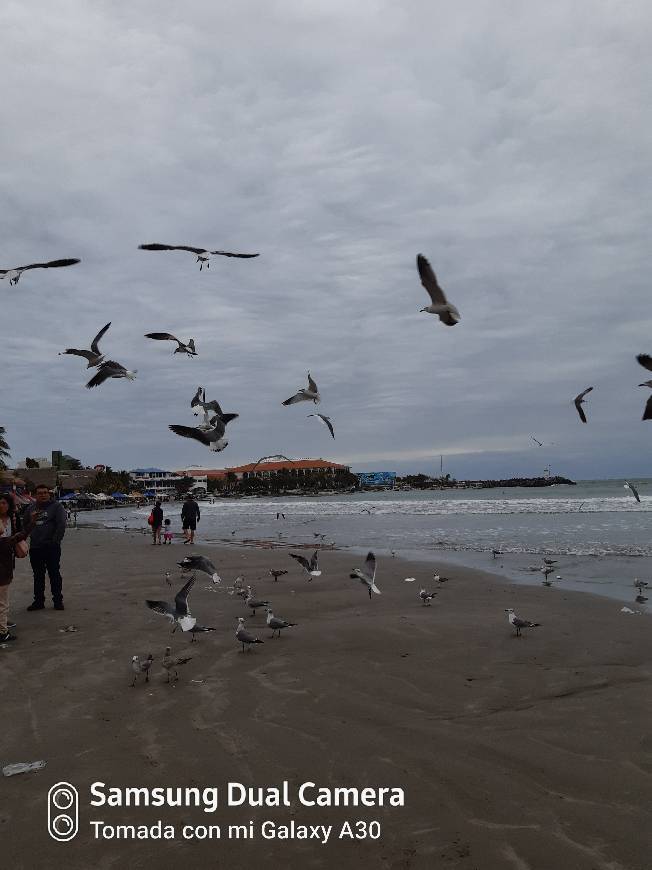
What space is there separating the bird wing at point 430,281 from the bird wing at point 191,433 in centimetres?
372

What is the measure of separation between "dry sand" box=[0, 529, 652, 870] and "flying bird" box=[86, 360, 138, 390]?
141 inches

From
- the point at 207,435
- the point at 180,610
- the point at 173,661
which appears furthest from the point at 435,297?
the point at 173,661

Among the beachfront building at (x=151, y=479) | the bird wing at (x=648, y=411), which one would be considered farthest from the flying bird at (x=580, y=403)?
the beachfront building at (x=151, y=479)

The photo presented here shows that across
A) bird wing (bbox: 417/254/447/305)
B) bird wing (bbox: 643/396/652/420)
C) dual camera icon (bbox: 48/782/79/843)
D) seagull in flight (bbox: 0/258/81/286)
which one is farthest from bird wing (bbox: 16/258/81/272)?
bird wing (bbox: 643/396/652/420)

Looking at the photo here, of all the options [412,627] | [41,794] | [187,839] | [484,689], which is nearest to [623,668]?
[484,689]

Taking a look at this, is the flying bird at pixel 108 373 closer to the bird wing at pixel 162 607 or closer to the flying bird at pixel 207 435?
the flying bird at pixel 207 435

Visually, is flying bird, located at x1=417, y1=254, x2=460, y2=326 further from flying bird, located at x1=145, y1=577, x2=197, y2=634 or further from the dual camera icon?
the dual camera icon

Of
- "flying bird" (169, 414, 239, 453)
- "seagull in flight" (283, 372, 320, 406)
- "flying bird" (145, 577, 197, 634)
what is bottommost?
"flying bird" (145, 577, 197, 634)

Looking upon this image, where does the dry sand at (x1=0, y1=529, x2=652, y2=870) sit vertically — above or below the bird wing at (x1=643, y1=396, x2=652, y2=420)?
below

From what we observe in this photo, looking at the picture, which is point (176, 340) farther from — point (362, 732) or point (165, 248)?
point (362, 732)

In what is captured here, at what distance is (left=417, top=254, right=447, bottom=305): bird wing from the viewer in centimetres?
834

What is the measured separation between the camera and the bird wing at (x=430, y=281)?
A: 8344 millimetres

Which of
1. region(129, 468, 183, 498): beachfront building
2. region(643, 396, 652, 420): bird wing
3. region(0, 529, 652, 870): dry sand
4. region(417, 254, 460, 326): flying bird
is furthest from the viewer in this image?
region(129, 468, 183, 498): beachfront building

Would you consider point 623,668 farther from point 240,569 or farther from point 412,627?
point 240,569
